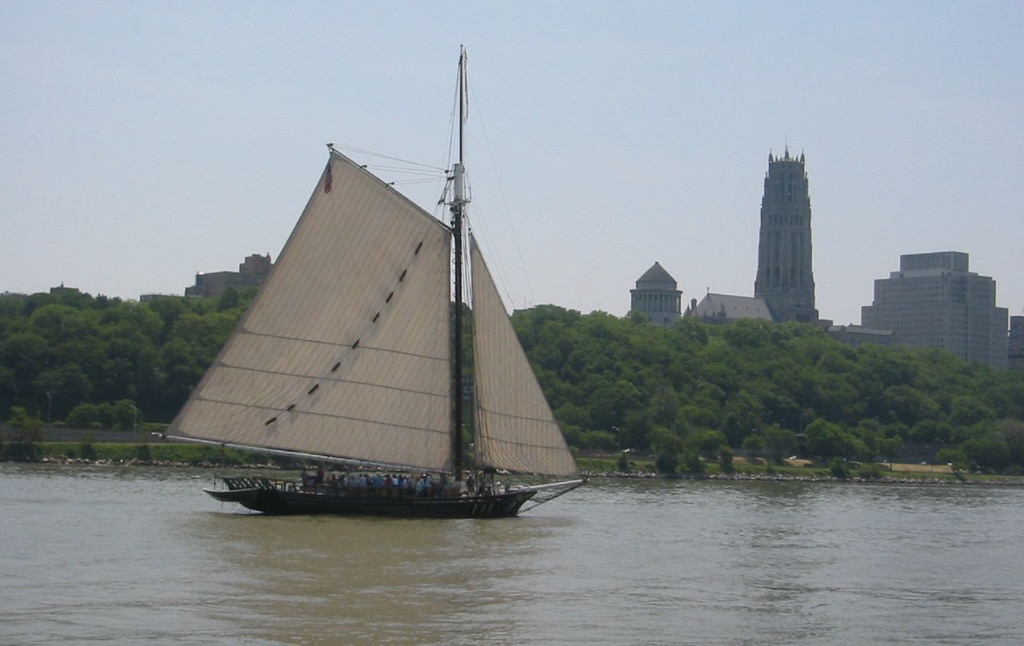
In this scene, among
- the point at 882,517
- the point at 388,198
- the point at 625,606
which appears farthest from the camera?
the point at 882,517

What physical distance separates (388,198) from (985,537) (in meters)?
27.8

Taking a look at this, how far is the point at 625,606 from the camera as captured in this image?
131ft

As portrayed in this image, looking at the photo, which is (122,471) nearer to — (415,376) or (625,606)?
(415,376)

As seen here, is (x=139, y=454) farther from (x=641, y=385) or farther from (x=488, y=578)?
(x=488, y=578)

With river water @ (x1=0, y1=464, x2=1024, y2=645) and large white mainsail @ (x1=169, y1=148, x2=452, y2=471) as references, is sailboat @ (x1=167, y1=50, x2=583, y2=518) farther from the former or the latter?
river water @ (x1=0, y1=464, x2=1024, y2=645)

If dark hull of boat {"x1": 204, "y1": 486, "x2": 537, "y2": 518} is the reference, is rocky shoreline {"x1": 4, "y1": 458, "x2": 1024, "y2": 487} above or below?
above

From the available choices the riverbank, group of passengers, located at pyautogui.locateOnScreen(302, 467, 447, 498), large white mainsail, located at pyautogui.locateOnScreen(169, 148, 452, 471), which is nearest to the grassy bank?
the riverbank

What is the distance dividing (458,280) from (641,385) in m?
96.2

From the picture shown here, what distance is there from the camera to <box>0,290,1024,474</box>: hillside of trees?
135 metres

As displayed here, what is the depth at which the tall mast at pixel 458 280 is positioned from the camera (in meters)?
60.6

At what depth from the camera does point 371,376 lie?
59438mm

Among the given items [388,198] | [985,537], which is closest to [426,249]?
[388,198]

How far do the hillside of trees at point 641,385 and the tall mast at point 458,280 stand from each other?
68486 millimetres

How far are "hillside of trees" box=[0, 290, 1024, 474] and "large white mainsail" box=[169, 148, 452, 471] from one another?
69872mm
